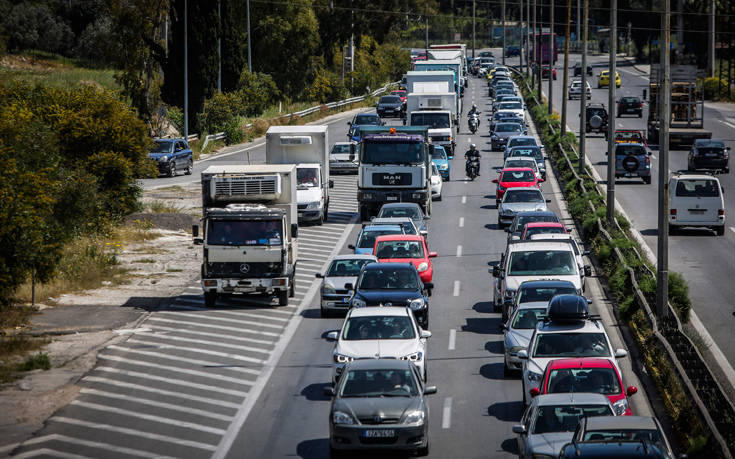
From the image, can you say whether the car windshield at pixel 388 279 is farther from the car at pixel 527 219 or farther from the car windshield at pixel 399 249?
the car at pixel 527 219

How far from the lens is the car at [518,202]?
1661 inches

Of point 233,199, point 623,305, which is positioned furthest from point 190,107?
point 623,305

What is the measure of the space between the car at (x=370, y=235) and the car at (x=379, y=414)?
51.2 ft

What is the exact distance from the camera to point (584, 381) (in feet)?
59.8

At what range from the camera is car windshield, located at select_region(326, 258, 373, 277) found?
29.6m

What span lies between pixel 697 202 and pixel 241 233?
61.1 ft

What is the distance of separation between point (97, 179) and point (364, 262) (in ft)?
52.0

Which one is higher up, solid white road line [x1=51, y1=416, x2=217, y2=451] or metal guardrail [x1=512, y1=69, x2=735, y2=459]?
metal guardrail [x1=512, y1=69, x2=735, y2=459]

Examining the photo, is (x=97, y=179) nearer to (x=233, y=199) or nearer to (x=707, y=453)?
(x=233, y=199)

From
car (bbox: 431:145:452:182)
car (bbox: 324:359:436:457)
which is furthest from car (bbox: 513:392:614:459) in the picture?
car (bbox: 431:145:452:182)

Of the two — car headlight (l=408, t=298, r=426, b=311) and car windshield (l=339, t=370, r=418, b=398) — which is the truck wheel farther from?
car windshield (l=339, t=370, r=418, b=398)

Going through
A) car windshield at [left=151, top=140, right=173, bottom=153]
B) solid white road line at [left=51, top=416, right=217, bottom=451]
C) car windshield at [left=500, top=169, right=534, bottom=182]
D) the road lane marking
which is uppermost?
car windshield at [left=151, top=140, right=173, bottom=153]

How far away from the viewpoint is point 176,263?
1499 inches

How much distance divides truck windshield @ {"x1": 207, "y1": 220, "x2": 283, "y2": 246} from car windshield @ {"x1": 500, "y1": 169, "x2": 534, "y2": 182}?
19.3 meters
